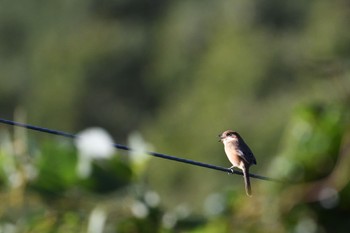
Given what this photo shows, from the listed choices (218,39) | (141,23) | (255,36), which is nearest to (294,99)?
(255,36)

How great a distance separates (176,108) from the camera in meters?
49.1

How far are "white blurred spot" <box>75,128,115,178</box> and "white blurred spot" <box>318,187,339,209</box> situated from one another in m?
1.37

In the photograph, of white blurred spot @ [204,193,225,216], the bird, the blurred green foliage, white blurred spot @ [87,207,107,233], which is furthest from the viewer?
white blurred spot @ [204,193,225,216]

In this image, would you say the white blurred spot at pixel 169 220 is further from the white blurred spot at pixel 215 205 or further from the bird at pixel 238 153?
the bird at pixel 238 153

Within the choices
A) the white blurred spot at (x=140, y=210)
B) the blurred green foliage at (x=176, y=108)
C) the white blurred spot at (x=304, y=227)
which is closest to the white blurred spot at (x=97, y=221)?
the blurred green foliage at (x=176, y=108)

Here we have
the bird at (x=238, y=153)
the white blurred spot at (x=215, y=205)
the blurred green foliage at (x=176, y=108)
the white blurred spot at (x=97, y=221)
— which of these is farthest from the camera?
the white blurred spot at (x=215, y=205)

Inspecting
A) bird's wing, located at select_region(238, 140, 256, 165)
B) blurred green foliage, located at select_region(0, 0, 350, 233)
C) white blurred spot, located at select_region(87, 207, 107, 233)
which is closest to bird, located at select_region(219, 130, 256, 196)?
bird's wing, located at select_region(238, 140, 256, 165)

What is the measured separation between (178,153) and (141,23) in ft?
70.8

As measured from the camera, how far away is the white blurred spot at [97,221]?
25.9ft

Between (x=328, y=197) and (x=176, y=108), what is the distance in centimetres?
4116

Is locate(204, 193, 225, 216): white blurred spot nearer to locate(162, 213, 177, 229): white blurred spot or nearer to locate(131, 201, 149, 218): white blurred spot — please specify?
locate(162, 213, 177, 229): white blurred spot

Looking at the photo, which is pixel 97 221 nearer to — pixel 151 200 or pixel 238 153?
pixel 151 200

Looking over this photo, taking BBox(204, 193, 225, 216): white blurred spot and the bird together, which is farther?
BBox(204, 193, 225, 216): white blurred spot

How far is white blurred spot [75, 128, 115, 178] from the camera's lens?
7.94m
